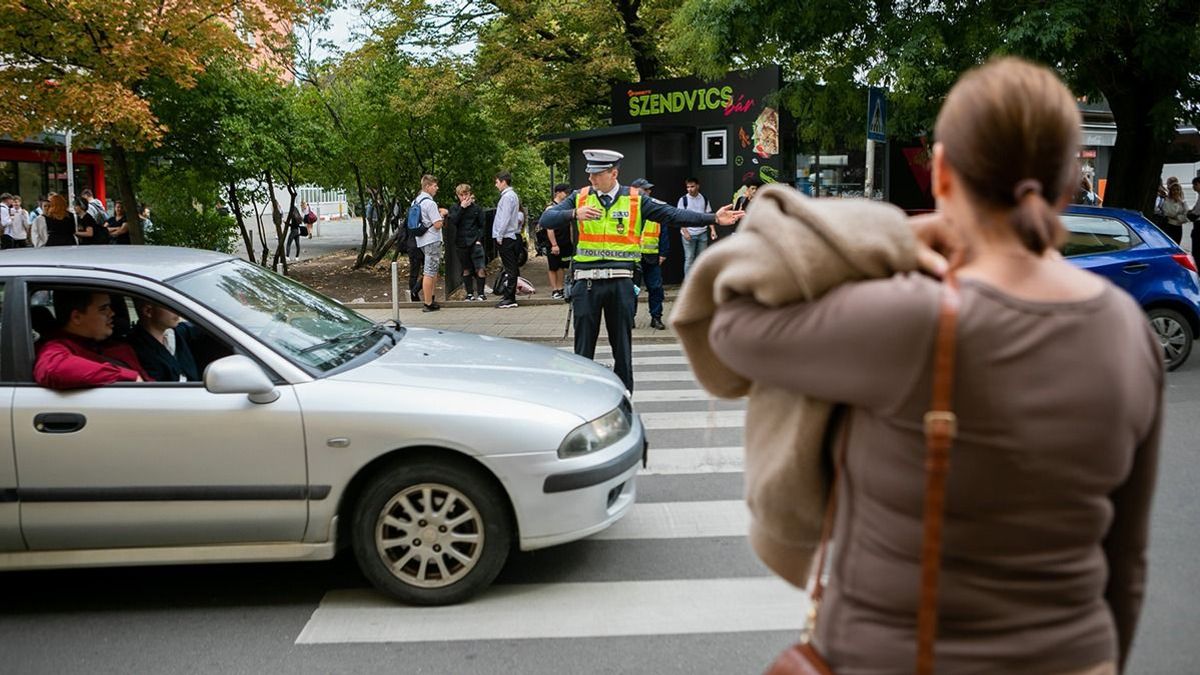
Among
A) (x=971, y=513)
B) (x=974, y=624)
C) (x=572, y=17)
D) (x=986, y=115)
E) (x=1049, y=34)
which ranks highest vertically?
(x=572, y=17)

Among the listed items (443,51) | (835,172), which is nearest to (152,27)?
(443,51)

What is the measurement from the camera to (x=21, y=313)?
4.83 m

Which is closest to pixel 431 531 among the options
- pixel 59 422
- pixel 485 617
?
pixel 485 617

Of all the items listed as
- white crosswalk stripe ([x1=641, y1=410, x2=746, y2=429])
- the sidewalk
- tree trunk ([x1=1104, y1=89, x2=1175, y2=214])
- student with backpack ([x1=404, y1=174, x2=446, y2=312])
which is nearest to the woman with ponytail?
white crosswalk stripe ([x1=641, y1=410, x2=746, y2=429])

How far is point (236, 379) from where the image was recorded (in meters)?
4.50

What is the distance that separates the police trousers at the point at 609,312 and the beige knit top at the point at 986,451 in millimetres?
6044

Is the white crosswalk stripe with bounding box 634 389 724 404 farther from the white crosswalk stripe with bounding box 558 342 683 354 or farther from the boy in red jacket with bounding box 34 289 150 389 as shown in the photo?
the boy in red jacket with bounding box 34 289 150 389

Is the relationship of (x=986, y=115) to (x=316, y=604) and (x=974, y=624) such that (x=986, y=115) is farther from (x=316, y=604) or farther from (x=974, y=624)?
(x=316, y=604)

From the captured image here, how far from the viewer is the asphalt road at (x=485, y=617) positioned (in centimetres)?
420

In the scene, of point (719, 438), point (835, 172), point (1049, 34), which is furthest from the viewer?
point (835, 172)

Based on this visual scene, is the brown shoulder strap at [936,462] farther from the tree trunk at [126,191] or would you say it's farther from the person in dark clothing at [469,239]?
the tree trunk at [126,191]

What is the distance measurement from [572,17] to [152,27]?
309 inches

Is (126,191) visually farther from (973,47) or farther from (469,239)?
(973,47)

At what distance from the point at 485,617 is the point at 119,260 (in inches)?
92.2
